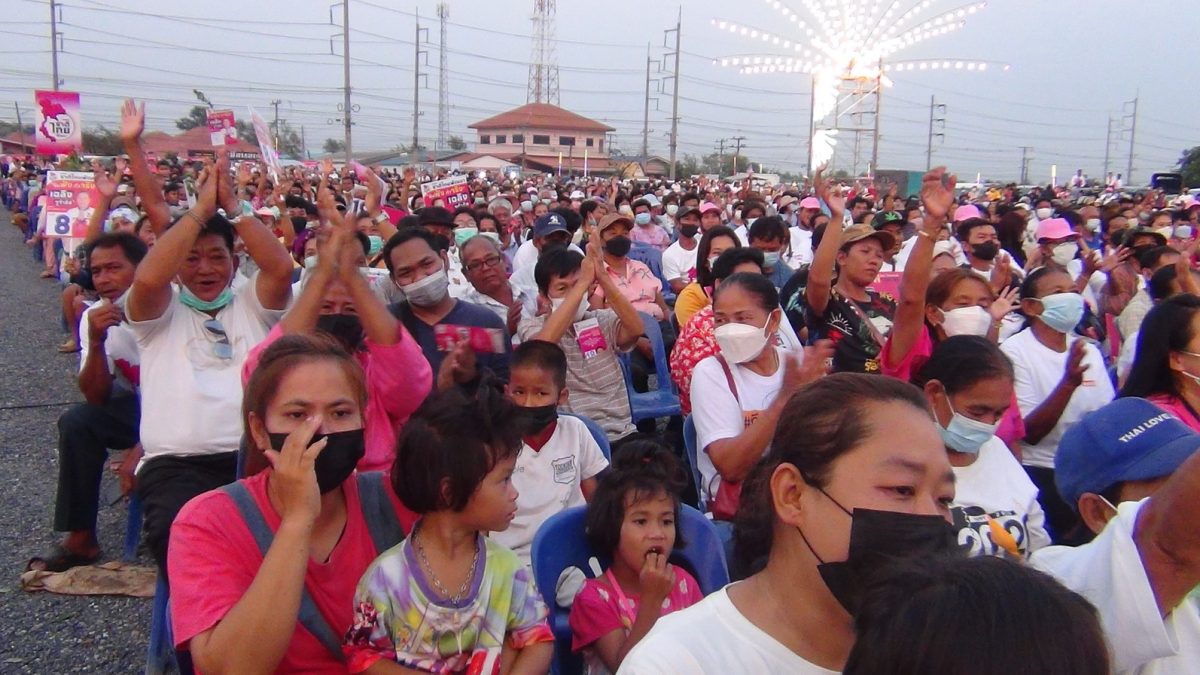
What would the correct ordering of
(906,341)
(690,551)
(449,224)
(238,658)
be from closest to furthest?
1. (238,658)
2. (690,551)
3. (906,341)
4. (449,224)

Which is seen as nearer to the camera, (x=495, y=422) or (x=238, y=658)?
(x=238, y=658)

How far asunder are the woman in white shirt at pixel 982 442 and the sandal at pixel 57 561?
431 centimetres

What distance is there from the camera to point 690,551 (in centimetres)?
308

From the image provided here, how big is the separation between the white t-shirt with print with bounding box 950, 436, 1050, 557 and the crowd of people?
0.04ft

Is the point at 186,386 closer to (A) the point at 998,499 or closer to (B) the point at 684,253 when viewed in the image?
(A) the point at 998,499

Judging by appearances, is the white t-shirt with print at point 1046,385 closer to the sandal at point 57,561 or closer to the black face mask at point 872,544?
the black face mask at point 872,544

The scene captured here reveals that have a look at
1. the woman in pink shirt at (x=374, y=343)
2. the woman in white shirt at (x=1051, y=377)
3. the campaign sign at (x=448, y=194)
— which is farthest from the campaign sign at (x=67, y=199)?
the woman in white shirt at (x=1051, y=377)

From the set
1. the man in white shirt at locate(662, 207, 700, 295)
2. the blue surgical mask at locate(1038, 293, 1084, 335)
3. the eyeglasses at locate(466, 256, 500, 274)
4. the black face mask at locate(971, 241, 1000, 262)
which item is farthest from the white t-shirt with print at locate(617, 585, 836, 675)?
the man in white shirt at locate(662, 207, 700, 295)

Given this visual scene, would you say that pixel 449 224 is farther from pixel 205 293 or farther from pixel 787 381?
pixel 787 381

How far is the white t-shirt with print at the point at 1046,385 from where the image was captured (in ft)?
12.7

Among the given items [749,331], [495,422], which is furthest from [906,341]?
[495,422]

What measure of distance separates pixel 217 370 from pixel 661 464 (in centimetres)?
193

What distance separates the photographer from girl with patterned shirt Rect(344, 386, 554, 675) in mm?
2145

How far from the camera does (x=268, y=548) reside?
6.87 ft
